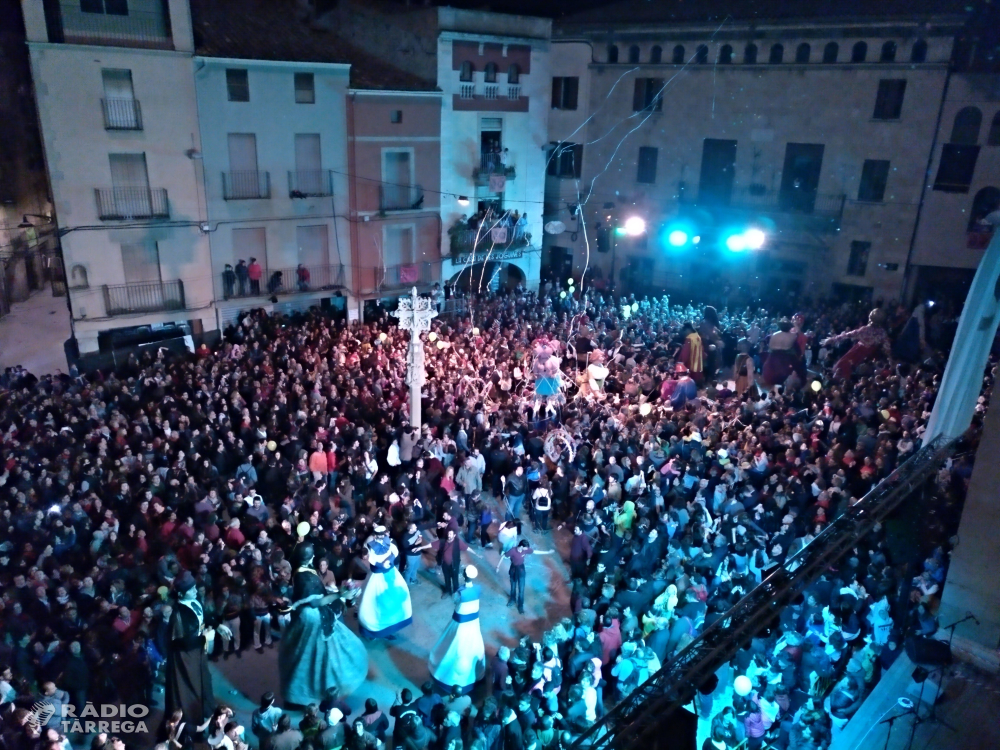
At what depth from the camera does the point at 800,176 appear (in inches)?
886

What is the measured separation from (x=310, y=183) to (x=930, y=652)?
17.2 meters

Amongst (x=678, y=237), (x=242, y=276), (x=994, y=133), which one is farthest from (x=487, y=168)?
(x=994, y=133)

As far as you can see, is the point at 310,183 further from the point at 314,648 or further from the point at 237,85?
the point at 314,648

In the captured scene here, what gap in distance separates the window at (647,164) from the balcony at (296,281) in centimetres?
1077

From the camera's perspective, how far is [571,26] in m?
25.0

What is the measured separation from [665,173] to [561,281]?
512 centimetres

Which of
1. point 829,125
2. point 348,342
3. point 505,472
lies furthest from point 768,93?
point 505,472

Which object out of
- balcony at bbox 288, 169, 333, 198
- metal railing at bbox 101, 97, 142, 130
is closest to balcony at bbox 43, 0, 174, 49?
metal railing at bbox 101, 97, 142, 130

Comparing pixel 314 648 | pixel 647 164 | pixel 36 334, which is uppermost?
pixel 647 164

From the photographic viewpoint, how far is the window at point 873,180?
21.1 meters

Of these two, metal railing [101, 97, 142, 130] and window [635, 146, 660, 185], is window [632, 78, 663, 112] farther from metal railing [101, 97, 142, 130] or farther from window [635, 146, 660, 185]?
metal railing [101, 97, 142, 130]

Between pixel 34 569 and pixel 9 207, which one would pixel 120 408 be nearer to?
pixel 34 569

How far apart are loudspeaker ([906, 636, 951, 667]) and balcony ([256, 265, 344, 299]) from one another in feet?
53.4

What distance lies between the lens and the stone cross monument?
12195 mm
